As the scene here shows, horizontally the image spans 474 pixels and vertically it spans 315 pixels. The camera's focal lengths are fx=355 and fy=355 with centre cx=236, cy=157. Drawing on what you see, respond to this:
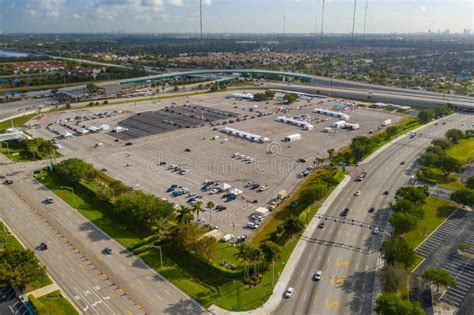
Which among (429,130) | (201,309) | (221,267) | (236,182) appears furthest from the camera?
(429,130)

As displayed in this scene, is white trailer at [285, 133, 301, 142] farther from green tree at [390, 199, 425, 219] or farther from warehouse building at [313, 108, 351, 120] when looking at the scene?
green tree at [390, 199, 425, 219]

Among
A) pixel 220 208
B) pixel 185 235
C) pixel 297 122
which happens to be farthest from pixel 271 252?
pixel 297 122

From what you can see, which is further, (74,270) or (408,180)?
(408,180)

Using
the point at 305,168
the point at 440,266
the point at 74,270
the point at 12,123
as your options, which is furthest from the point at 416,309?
the point at 12,123

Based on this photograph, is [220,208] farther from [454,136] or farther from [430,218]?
[454,136]

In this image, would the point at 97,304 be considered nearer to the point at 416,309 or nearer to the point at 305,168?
the point at 416,309

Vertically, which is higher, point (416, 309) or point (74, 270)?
point (416, 309)

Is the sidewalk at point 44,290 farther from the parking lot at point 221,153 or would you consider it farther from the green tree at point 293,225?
the green tree at point 293,225

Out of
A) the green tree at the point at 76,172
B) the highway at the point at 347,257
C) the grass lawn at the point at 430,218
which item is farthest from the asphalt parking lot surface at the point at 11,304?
the grass lawn at the point at 430,218
